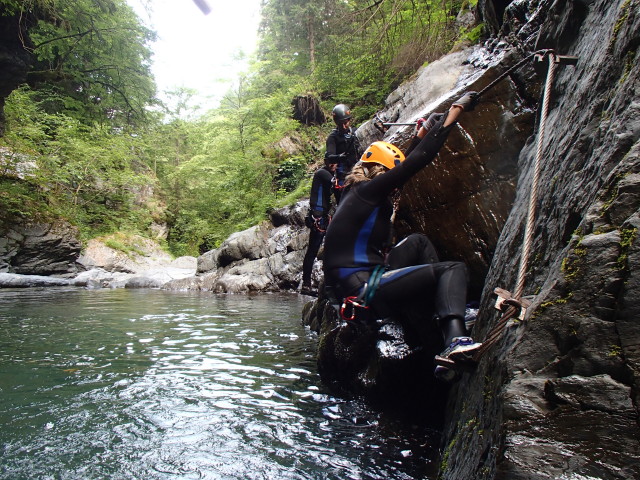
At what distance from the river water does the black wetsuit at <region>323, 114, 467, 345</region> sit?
106 cm

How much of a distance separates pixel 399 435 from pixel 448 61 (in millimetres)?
6717

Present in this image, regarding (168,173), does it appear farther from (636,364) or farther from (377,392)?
(636,364)

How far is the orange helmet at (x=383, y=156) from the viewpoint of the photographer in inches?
138

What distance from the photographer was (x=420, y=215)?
5027 millimetres

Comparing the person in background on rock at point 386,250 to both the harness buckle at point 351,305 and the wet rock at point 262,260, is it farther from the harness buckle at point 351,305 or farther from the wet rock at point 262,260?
the wet rock at point 262,260

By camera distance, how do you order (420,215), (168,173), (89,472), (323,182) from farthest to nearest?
(168,173) → (323,182) → (420,215) → (89,472)

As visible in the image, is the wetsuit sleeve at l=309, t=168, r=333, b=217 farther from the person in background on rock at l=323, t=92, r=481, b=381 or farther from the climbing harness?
the climbing harness

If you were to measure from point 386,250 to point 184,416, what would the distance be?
91.5 inches

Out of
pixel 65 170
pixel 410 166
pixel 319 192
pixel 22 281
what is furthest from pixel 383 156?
pixel 65 170

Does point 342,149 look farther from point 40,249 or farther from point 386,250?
point 40,249

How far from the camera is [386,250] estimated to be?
3.64 meters

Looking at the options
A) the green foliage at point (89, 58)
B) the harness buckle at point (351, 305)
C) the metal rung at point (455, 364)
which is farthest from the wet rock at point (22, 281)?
the metal rung at point (455, 364)

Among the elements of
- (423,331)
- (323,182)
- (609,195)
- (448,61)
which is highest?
(448,61)

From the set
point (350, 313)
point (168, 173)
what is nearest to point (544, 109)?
point (350, 313)
